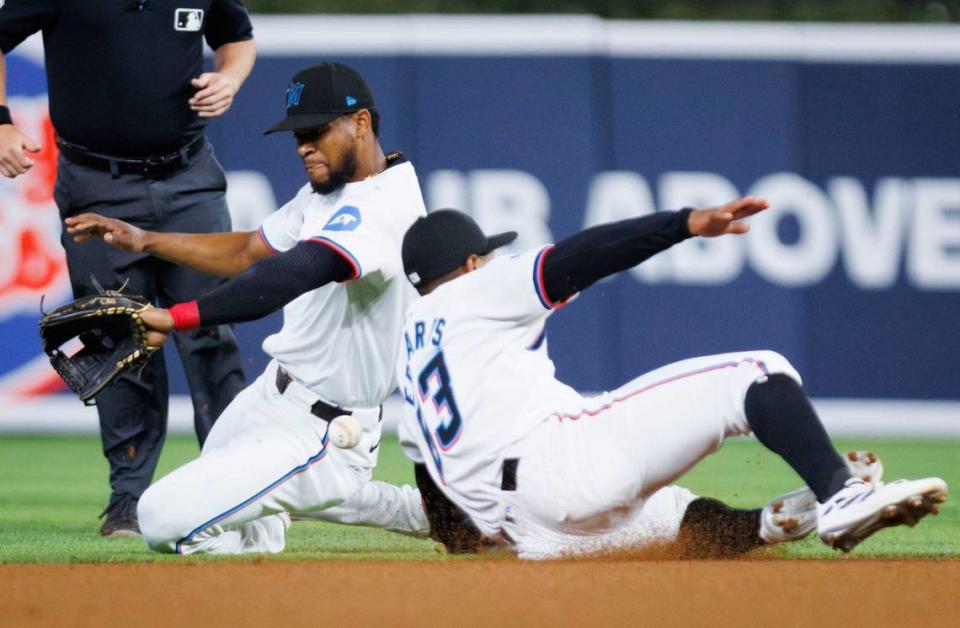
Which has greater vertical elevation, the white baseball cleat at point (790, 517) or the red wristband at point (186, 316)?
the red wristband at point (186, 316)

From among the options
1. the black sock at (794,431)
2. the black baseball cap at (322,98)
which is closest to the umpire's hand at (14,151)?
the black baseball cap at (322,98)

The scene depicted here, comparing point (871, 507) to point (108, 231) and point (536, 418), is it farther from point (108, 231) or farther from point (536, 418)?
point (108, 231)

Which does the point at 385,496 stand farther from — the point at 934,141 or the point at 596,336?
A: the point at 934,141

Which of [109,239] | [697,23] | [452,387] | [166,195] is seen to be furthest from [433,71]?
[452,387]

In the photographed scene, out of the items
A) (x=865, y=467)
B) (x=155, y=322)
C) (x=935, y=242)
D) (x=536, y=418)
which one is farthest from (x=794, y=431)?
(x=935, y=242)

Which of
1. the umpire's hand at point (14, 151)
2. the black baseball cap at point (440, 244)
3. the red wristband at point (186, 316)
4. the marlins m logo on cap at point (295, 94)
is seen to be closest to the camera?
the black baseball cap at point (440, 244)

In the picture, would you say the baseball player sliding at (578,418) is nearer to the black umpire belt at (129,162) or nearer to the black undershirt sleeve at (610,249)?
the black undershirt sleeve at (610,249)

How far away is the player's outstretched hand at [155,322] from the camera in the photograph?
460cm

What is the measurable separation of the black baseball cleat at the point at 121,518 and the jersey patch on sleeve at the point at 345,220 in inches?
52.1

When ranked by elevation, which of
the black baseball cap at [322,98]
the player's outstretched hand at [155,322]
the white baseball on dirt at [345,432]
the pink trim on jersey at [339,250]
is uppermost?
the black baseball cap at [322,98]

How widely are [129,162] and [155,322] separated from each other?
122 cm

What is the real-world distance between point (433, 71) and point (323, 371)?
4238 mm

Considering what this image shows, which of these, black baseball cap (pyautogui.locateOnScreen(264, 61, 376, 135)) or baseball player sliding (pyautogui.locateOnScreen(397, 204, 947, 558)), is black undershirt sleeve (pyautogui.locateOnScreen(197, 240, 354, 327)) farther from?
black baseball cap (pyautogui.locateOnScreen(264, 61, 376, 135))

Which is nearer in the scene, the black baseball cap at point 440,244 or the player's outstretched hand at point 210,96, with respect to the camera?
the black baseball cap at point 440,244
